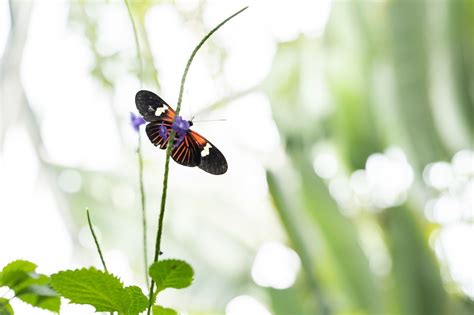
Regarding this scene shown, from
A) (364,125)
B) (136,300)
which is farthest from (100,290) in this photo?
(364,125)

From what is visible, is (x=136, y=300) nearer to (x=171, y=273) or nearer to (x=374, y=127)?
(x=171, y=273)

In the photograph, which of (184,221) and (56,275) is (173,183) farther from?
(56,275)

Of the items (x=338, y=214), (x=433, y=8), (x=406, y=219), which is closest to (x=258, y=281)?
(x=338, y=214)

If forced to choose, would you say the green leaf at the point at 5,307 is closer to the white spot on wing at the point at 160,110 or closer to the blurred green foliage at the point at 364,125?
the white spot on wing at the point at 160,110

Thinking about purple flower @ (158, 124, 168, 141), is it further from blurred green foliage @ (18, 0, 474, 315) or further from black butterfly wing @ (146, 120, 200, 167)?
blurred green foliage @ (18, 0, 474, 315)

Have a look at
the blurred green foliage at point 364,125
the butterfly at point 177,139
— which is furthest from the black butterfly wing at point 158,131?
the blurred green foliage at point 364,125

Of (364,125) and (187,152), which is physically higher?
(364,125)
